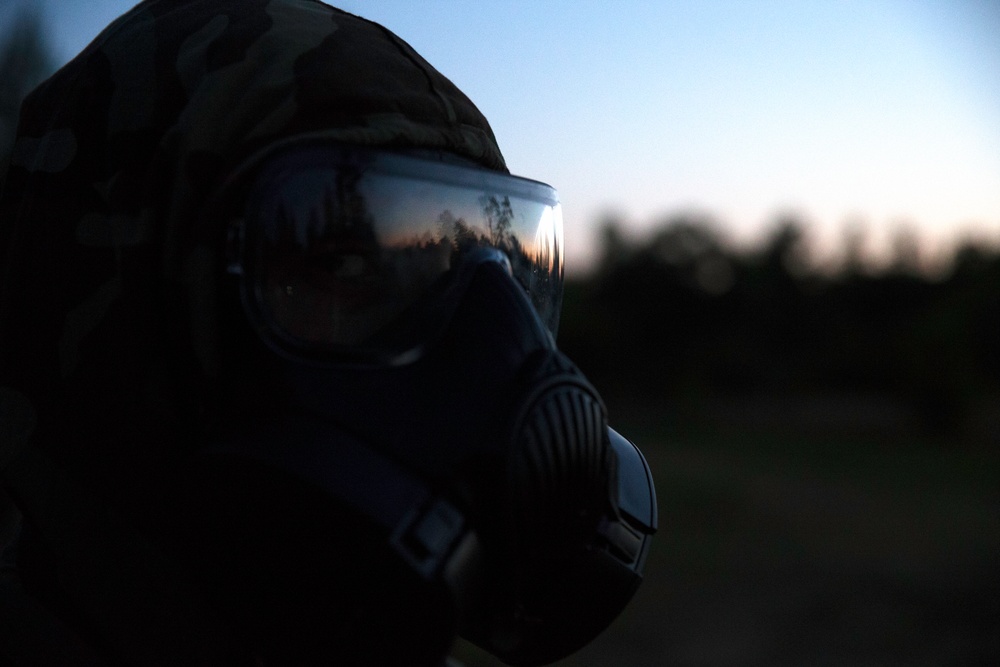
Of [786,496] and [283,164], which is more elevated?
[283,164]

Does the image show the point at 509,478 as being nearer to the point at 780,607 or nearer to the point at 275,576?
the point at 275,576

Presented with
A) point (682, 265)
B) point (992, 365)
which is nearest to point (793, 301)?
point (682, 265)

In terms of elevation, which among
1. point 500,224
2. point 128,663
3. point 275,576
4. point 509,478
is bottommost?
point 128,663

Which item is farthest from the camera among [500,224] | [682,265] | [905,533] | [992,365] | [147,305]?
[682,265]

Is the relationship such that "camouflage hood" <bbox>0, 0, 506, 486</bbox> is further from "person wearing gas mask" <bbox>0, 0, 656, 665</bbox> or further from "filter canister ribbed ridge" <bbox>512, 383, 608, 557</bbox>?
"filter canister ribbed ridge" <bbox>512, 383, 608, 557</bbox>

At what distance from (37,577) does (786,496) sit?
421 inches

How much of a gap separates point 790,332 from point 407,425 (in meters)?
19.9

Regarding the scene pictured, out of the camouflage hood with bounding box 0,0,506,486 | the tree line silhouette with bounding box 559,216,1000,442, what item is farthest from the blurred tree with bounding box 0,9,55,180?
the tree line silhouette with bounding box 559,216,1000,442

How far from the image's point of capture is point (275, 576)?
1135mm

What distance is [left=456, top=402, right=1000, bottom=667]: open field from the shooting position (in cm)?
592

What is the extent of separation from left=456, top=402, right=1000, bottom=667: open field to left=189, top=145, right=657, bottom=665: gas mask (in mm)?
3745

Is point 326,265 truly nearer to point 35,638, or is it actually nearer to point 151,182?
point 151,182

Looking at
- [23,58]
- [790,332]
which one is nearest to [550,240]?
[23,58]

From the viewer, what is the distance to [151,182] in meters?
1.23
